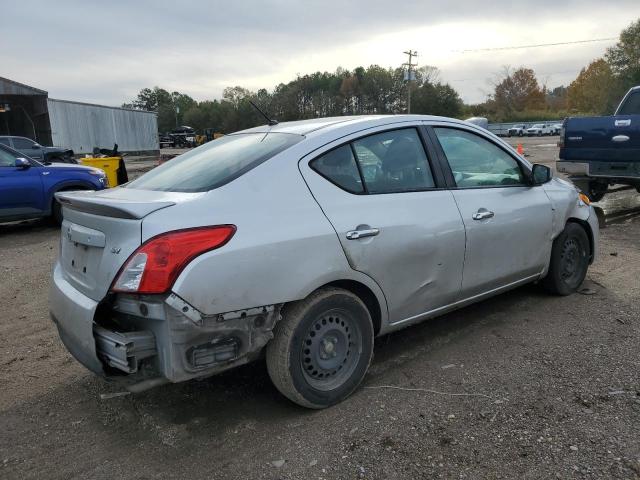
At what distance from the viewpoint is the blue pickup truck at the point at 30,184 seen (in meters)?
8.48

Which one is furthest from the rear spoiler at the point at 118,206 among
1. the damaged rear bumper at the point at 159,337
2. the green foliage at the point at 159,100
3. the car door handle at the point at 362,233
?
the green foliage at the point at 159,100

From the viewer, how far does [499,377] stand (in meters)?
3.29

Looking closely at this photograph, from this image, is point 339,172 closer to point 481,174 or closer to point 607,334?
point 481,174

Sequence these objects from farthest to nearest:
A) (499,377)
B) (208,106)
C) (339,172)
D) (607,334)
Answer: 1. (208,106)
2. (607,334)
3. (499,377)
4. (339,172)

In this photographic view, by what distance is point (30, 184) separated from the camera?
8.66 m

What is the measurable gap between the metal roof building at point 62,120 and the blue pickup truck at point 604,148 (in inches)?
1091

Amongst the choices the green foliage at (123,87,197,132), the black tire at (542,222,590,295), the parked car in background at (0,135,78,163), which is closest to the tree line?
the green foliage at (123,87,197,132)

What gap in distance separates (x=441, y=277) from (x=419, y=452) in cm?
122

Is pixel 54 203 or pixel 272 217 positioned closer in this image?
pixel 272 217

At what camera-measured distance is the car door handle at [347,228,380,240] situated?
2918 millimetres

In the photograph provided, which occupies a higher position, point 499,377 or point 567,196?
point 567,196

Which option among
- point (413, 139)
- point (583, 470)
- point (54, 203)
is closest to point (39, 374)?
point (413, 139)

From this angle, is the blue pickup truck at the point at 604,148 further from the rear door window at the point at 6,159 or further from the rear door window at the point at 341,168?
the rear door window at the point at 6,159

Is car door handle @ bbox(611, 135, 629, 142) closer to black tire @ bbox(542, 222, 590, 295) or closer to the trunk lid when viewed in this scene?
black tire @ bbox(542, 222, 590, 295)
